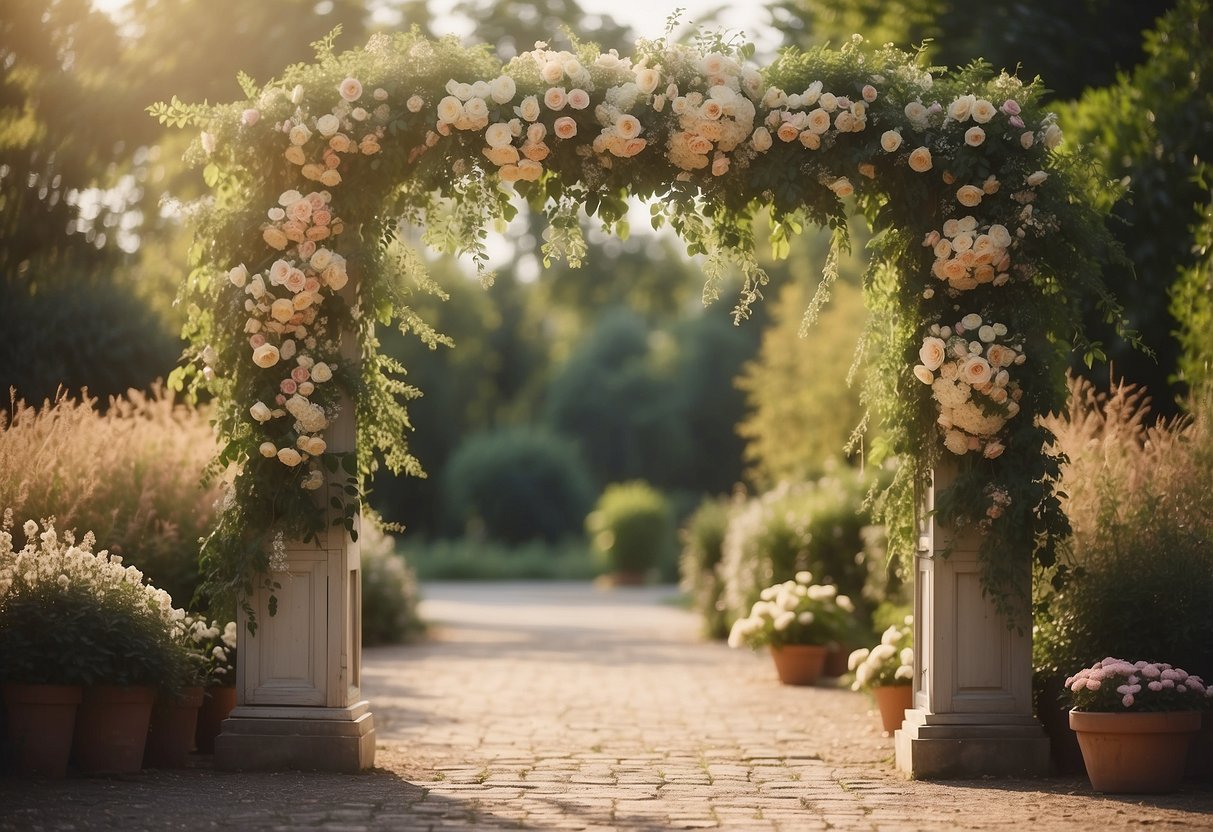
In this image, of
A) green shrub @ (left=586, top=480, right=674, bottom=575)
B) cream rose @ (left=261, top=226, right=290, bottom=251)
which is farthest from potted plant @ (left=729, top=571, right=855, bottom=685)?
green shrub @ (left=586, top=480, right=674, bottom=575)

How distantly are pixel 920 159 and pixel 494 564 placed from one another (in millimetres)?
26378

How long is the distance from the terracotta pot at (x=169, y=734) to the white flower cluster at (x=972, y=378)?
403 cm

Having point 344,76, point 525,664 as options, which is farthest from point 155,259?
point 344,76

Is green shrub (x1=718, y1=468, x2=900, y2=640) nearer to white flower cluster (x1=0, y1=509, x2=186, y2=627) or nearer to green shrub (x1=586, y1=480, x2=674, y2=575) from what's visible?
white flower cluster (x1=0, y1=509, x2=186, y2=627)

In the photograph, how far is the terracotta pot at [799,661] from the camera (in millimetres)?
11391

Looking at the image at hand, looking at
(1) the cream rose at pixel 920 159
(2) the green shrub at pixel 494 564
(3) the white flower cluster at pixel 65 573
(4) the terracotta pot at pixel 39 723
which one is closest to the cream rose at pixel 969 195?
(1) the cream rose at pixel 920 159

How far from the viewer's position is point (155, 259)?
18000mm

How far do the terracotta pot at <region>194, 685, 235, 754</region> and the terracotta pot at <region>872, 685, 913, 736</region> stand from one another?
3.79 meters

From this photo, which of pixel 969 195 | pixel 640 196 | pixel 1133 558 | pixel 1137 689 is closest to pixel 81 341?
pixel 640 196

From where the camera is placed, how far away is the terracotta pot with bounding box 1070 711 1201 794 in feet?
20.9

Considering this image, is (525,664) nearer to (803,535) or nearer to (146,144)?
(803,535)

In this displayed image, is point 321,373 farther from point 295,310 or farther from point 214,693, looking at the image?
point 214,693

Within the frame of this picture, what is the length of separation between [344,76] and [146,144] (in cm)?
1038

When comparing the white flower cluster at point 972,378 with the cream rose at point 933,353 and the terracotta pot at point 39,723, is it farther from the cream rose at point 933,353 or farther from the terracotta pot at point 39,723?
the terracotta pot at point 39,723
